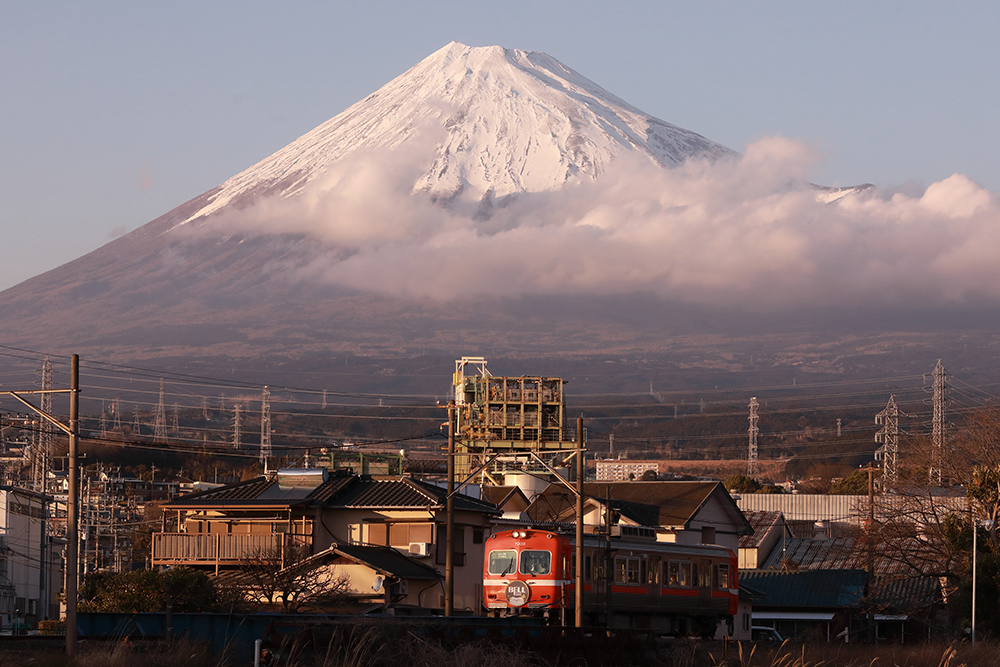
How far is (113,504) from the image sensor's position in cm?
9762

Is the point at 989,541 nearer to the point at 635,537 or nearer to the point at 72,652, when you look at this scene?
the point at 635,537

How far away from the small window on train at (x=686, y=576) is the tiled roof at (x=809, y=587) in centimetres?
1450

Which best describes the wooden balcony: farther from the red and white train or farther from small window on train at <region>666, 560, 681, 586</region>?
small window on train at <region>666, 560, 681, 586</region>

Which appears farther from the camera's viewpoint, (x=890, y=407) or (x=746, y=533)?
(x=890, y=407)

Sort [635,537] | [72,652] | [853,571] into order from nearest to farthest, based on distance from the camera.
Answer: [72,652], [635,537], [853,571]

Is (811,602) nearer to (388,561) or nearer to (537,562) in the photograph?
(388,561)

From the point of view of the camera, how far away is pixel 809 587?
2470 inches

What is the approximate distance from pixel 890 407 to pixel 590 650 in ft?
353

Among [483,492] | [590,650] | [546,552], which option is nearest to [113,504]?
[483,492]

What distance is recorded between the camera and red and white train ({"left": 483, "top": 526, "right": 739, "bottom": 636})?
135ft

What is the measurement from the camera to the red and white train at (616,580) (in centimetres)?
4100

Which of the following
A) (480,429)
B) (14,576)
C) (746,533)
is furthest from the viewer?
(480,429)

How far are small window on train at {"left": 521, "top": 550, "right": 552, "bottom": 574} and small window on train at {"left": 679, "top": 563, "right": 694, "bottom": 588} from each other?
7526mm

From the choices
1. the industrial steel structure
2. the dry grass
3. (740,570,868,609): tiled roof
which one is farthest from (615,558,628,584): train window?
the industrial steel structure
